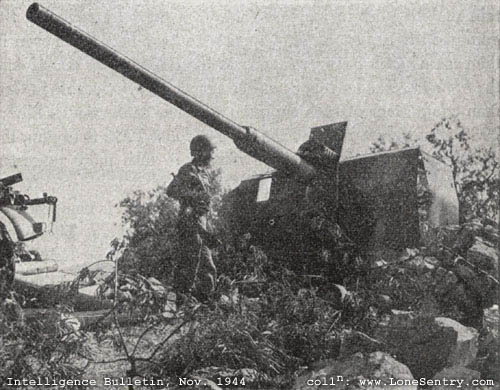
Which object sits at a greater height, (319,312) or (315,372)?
(319,312)

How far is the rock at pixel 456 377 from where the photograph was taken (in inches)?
149

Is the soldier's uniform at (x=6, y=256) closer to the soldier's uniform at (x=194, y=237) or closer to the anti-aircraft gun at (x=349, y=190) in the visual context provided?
the soldier's uniform at (x=194, y=237)

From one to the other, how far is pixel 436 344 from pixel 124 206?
602 centimetres

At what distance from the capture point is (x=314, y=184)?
20.3 feet

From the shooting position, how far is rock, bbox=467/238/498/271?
5367 millimetres

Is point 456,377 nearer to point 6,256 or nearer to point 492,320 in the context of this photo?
point 492,320

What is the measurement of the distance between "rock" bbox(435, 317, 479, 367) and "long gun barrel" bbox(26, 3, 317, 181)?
2.45 metres

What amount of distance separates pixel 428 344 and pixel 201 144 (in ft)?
9.49

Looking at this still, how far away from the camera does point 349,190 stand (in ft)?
20.2

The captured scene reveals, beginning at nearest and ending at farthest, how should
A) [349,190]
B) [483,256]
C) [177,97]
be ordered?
[177,97] < [483,256] < [349,190]

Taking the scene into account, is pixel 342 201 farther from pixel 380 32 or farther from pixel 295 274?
pixel 380 32

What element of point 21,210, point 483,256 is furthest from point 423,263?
point 21,210

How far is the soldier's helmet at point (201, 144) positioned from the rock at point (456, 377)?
305 cm

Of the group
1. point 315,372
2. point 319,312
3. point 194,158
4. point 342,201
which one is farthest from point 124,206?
point 315,372
